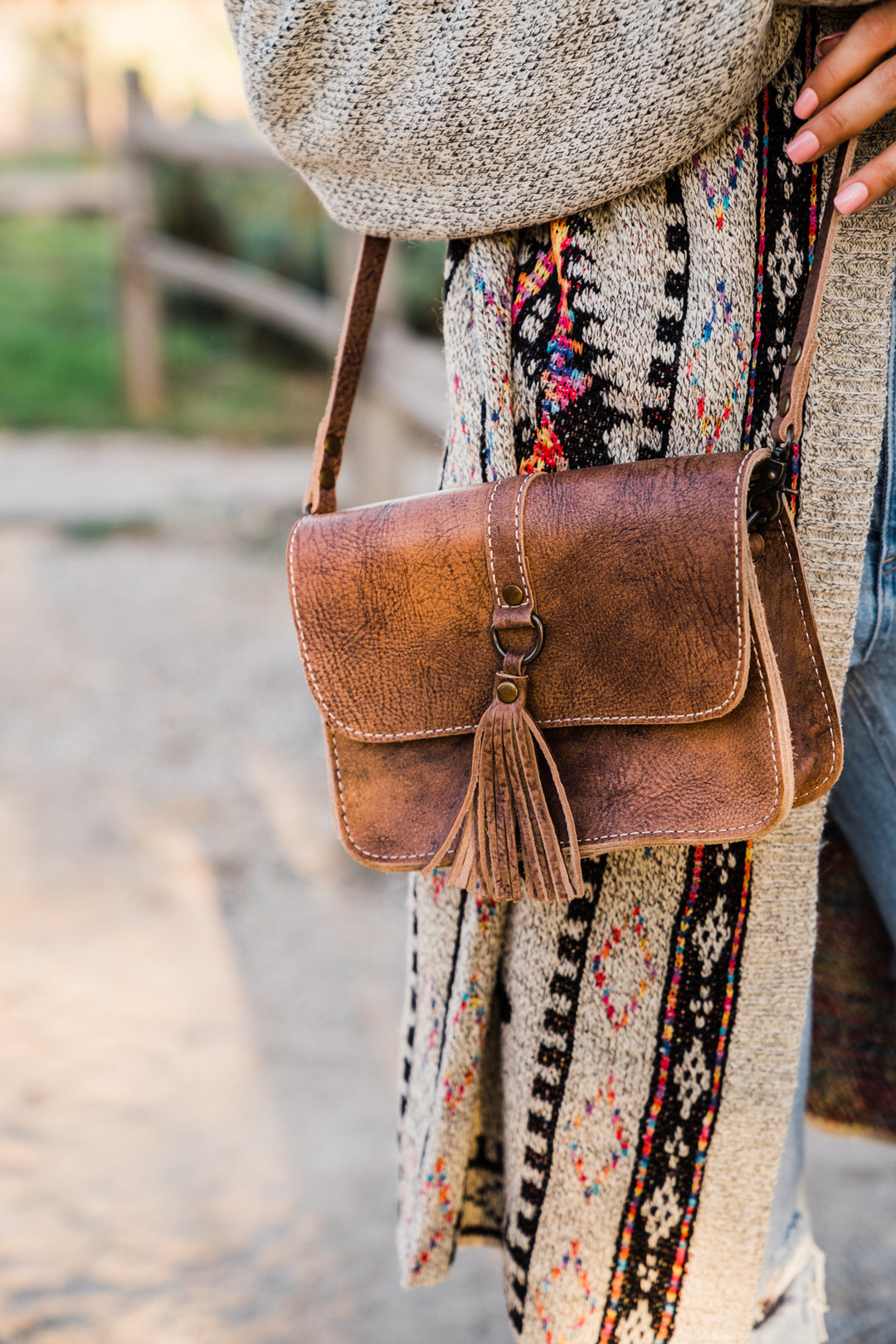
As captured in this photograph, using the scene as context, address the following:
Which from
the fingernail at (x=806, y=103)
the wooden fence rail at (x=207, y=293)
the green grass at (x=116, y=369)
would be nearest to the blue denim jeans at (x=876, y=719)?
the fingernail at (x=806, y=103)

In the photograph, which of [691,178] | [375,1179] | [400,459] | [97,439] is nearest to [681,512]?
[691,178]

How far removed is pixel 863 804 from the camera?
90 cm

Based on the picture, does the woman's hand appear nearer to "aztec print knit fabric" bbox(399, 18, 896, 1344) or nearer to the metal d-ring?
"aztec print knit fabric" bbox(399, 18, 896, 1344)

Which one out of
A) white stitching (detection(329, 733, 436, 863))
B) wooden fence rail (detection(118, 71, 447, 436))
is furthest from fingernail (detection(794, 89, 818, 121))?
wooden fence rail (detection(118, 71, 447, 436))

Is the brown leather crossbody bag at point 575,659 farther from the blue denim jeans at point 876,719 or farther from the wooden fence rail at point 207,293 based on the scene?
the wooden fence rail at point 207,293

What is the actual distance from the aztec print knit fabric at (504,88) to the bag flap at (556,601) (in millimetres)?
192

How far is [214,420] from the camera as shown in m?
5.55

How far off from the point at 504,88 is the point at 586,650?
362 millimetres

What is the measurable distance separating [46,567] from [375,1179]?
2.87m

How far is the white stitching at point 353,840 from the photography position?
0.80m

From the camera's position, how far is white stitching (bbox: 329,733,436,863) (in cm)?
80

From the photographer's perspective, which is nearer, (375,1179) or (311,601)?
(311,601)

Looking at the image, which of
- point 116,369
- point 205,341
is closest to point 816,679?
point 116,369

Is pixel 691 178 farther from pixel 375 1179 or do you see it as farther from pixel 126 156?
pixel 126 156
